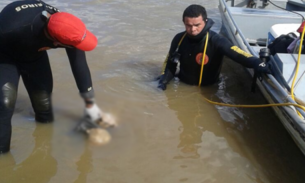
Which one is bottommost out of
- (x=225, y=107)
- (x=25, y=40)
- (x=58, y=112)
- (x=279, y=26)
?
(x=225, y=107)

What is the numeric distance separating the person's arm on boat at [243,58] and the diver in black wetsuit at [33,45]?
1783 mm

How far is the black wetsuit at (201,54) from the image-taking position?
4258mm

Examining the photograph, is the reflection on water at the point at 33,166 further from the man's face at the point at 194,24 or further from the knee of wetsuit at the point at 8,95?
the man's face at the point at 194,24

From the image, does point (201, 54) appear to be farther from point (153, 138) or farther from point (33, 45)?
point (33, 45)

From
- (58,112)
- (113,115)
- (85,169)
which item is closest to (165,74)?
(113,115)

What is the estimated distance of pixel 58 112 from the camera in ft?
12.3

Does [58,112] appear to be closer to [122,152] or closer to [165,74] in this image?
[122,152]

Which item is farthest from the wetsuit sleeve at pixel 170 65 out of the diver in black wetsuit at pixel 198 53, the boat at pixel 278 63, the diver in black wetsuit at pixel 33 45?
the diver in black wetsuit at pixel 33 45

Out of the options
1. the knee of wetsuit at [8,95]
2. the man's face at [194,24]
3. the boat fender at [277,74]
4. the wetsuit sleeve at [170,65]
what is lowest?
the wetsuit sleeve at [170,65]

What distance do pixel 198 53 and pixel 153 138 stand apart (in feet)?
4.41

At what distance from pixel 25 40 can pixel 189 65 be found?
2.30 meters

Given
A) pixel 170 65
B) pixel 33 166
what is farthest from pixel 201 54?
pixel 33 166

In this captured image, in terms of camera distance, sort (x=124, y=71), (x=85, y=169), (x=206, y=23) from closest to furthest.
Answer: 1. (x=85, y=169)
2. (x=206, y=23)
3. (x=124, y=71)

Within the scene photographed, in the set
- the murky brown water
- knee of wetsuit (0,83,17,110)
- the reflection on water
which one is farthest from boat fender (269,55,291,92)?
knee of wetsuit (0,83,17,110)
